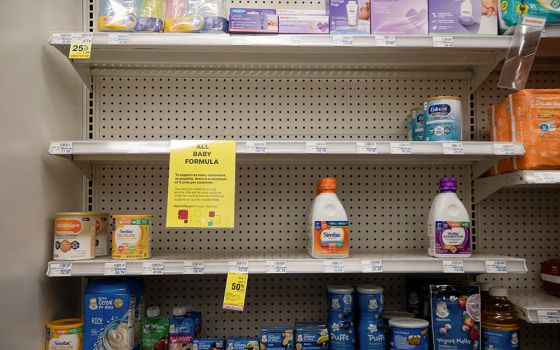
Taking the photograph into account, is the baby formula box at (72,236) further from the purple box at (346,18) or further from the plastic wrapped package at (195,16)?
the purple box at (346,18)

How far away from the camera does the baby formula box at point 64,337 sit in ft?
5.07

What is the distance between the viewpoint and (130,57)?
6.09 feet

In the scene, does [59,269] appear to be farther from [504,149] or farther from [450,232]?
[504,149]

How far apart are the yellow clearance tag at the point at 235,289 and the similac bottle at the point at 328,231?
286mm

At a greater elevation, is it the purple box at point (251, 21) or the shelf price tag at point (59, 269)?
the purple box at point (251, 21)

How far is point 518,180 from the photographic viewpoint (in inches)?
63.6

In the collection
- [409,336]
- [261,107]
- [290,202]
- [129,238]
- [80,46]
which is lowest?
[409,336]

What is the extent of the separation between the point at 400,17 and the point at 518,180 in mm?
775

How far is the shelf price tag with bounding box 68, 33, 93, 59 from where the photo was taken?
1.55 m

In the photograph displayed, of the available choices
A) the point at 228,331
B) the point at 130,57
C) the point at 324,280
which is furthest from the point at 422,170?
the point at 130,57

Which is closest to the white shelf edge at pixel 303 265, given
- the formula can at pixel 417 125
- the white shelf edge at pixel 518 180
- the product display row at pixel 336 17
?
the white shelf edge at pixel 518 180

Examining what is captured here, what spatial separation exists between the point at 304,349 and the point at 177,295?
671 mm

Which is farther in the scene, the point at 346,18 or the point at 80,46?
the point at 346,18

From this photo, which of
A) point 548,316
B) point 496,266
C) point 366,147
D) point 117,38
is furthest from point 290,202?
point 548,316
